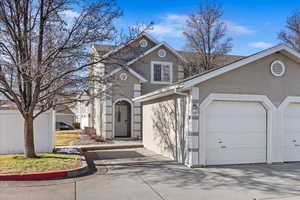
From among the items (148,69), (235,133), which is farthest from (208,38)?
(235,133)

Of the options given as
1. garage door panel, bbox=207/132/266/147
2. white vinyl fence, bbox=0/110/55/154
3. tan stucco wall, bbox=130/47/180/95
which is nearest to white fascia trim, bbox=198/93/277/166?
garage door panel, bbox=207/132/266/147

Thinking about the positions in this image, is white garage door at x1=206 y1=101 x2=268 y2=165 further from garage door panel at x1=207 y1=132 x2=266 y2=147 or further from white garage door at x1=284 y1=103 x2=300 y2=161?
white garage door at x1=284 y1=103 x2=300 y2=161

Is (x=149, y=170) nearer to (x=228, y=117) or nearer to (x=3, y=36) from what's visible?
(x=228, y=117)

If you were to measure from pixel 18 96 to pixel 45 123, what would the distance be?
1839mm

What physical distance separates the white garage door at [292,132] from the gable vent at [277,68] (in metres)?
1.39

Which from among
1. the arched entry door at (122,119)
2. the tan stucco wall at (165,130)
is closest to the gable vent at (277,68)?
the tan stucco wall at (165,130)

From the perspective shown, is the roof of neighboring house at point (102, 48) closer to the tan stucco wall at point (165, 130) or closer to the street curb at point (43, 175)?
the tan stucco wall at point (165, 130)

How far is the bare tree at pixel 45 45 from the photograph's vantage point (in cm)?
855

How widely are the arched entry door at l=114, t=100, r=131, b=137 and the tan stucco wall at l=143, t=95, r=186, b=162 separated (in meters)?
4.70

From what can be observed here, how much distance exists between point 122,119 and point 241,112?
34.5ft

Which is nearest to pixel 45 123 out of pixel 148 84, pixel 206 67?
pixel 148 84

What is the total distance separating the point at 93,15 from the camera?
29.8 ft

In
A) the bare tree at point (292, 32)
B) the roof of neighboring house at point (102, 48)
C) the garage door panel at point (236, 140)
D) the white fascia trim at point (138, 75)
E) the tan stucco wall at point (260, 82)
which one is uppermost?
the bare tree at point (292, 32)

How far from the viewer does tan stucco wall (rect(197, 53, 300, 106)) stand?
9.32 metres
